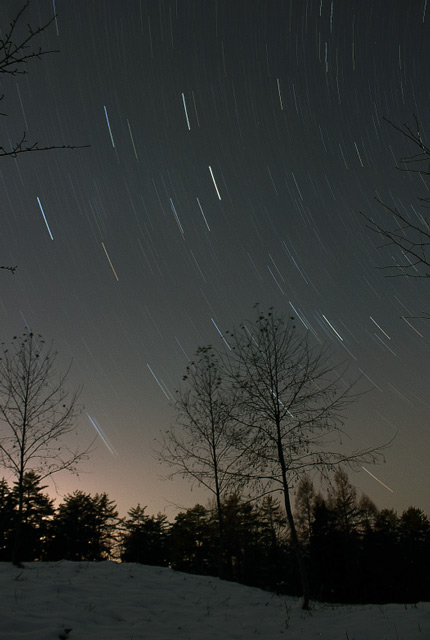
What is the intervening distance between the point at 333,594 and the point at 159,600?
107 feet

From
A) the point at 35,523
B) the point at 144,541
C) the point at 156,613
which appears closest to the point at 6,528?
the point at 35,523

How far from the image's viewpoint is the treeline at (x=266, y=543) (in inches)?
1252

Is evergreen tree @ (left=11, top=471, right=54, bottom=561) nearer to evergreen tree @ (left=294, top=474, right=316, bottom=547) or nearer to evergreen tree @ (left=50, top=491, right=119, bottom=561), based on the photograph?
evergreen tree @ (left=50, top=491, right=119, bottom=561)

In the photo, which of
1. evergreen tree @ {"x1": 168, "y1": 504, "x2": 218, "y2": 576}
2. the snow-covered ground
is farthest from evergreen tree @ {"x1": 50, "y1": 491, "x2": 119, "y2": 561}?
the snow-covered ground

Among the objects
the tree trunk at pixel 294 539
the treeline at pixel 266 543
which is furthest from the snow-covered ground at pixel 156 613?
the treeline at pixel 266 543

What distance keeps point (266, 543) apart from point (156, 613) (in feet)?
124

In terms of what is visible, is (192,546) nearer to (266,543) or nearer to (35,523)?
(266,543)

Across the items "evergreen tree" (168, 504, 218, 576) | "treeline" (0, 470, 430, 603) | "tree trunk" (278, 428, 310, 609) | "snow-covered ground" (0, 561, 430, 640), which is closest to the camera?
"snow-covered ground" (0, 561, 430, 640)

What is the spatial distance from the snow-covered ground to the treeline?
2012cm

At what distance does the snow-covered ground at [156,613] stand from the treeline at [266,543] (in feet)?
66.0

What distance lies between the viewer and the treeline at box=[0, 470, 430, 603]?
31.8 meters

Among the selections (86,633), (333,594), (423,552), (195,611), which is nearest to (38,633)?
(86,633)

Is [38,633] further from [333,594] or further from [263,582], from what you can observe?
[263,582]

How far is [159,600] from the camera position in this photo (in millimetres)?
7762
